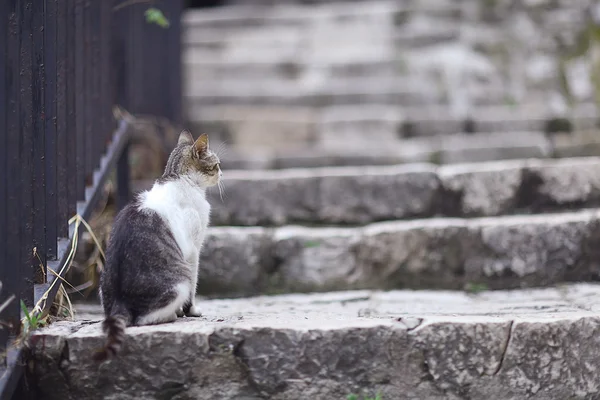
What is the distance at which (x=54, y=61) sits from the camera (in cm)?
263

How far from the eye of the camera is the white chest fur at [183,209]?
8.80 ft

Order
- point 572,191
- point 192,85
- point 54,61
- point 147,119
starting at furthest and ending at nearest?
point 192,85 → point 147,119 → point 572,191 → point 54,61

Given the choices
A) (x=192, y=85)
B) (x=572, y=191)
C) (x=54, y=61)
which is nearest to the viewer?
(x=54, y=61)

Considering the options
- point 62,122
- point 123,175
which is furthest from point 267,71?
point 62,122

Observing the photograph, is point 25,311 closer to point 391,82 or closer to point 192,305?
point 192,305

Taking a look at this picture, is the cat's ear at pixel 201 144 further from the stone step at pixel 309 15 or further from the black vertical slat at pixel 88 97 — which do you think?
the stone step at pixel 309 15

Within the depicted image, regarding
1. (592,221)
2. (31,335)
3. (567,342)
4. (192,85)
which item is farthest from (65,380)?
(192,85)

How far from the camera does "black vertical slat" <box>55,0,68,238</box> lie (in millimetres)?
2787

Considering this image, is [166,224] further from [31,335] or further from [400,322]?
[400,322]

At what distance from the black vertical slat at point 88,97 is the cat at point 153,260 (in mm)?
655

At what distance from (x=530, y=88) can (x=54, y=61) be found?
445cm

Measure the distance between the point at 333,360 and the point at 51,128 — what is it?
1.26 metres

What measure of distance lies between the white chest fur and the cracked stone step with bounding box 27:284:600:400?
0.33m

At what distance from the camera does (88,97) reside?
3.37 metres
